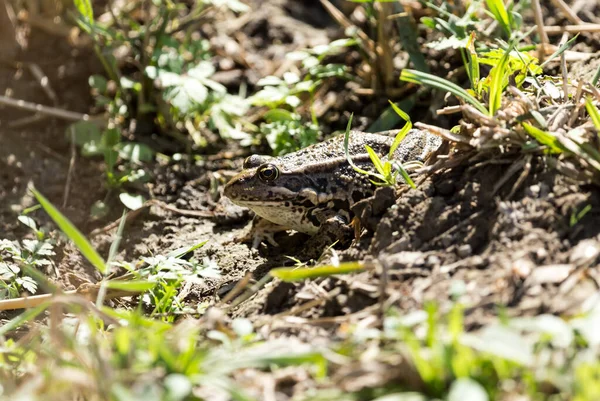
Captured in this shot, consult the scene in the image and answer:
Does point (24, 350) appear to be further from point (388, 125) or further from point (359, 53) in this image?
point (359, 53)

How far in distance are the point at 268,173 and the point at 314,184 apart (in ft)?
1.08

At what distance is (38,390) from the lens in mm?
2795

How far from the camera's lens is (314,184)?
516 centimetres

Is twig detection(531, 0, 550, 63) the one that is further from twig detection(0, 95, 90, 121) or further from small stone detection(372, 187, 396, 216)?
twig detection(0, 95, 90, 121)

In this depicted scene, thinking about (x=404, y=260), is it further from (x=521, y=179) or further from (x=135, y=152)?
(x=135, y=152)

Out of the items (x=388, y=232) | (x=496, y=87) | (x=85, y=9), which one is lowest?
(x=388, y=232)

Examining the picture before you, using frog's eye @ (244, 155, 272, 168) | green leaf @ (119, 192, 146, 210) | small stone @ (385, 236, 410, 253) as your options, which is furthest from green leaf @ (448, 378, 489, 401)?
green leaf @ (119, 192, 146, 210)

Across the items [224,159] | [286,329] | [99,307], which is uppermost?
[99,307]

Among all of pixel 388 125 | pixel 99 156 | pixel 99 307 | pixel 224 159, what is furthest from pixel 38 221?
pixel 388 125

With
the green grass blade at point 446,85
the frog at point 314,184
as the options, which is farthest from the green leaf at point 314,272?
the frog at point 314,184

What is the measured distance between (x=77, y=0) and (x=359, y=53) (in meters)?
2.37

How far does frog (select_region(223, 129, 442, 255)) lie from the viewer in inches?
199

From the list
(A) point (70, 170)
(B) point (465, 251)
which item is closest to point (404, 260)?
(B) point (465, 251)

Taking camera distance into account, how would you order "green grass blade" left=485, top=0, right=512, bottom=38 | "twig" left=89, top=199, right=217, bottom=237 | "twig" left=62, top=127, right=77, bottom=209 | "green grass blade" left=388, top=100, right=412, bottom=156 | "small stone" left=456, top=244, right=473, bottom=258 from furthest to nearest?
"twig" left=62, top=127, right=77, bottom=209, "twig" left=89, top=199, right=217, bottom=237, "green grass blade" left=485, top=0, right=512, bottom=38, "green grass blade" left=388, top=100, right=412, bottom=156, "small stone" left=456, top=244, right=473, bottom=258
